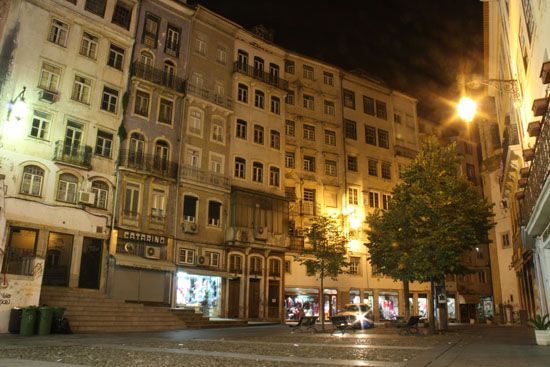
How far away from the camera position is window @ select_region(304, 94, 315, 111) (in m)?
44.7

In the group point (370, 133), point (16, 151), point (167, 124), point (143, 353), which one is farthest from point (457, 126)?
point (143, 353)

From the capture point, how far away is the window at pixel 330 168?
145 feet

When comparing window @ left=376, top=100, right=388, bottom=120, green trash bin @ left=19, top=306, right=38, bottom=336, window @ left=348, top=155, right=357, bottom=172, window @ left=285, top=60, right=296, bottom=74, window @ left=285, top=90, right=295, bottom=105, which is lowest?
green trash bin @ left=19, top=306, right=38, bottom=336

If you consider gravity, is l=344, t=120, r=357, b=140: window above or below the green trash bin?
above

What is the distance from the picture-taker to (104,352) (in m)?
13.2

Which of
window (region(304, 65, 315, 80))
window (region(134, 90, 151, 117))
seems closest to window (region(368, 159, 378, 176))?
window (region(304, 65, 315, 80))

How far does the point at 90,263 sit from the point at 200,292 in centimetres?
815

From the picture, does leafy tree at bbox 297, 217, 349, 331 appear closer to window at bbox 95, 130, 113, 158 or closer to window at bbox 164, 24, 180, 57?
window at bbox 95, 130, 113, 158

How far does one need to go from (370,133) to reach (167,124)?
22514 mm

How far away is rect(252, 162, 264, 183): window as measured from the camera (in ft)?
125

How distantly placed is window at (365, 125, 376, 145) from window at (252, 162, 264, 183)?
45.6 ft

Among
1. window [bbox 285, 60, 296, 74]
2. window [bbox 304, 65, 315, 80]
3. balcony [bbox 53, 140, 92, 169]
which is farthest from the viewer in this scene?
window [bbox 304, 65, 315, 80]

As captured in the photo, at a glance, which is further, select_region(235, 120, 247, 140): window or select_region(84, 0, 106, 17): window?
select_region(235, 120, 247, 140): window

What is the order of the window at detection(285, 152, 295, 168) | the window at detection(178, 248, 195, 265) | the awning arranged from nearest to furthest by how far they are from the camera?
1. the awning
2. the window at detection(178, 248, 195, 265)
3. the window at detection(285, 152, 295, 168)
